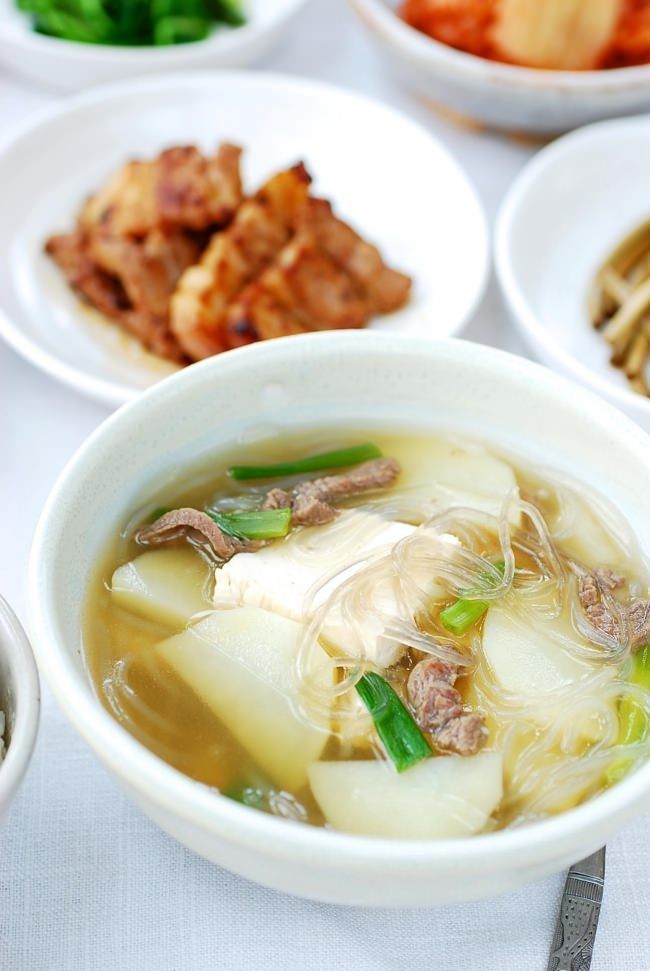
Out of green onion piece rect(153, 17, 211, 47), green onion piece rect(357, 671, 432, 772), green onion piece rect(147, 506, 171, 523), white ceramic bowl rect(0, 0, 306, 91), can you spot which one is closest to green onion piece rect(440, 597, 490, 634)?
green onion piece rect(357, 671, 432, 772)

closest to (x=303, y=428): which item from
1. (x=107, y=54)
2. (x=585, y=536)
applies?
(x=585, y=536)

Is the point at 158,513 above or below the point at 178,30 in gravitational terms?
below

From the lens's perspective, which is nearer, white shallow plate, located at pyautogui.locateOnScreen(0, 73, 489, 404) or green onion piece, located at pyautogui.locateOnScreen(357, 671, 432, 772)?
green onion piece, located at pyautogui.locateOnScreen(357, 671, 432, 772)

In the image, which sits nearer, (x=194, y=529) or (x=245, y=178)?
(x=194, y=529)

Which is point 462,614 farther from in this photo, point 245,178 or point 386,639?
point 245,178

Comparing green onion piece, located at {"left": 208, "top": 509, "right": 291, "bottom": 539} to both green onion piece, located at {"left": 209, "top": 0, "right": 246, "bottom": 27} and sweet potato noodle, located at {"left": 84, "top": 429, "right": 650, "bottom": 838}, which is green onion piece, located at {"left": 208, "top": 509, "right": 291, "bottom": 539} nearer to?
sweet potato noodle, located at {"left": 84, "top": 429, "right": 650, "bottom": 838}

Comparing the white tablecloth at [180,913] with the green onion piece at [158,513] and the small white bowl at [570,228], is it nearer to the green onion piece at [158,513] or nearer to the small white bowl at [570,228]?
the green onion piece at [158,513]

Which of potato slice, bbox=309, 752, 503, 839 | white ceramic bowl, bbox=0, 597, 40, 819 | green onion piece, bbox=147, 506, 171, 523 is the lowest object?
potato slice, bbox=309, 752, 503, 839
